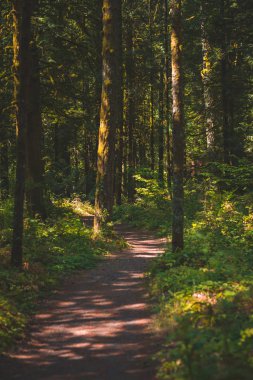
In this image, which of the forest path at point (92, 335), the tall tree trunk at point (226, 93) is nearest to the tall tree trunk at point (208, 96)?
the tall tree trunk at point (226, 93)

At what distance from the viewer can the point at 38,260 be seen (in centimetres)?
1193

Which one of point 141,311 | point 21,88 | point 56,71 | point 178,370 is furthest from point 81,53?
point 178,370

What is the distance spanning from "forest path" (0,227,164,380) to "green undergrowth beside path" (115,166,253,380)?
41 cm

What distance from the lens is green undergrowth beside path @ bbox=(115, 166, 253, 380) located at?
5.04 m

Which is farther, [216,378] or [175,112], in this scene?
[175,112]

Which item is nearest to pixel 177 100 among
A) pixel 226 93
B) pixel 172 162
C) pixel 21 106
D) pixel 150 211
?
pixel 21 106

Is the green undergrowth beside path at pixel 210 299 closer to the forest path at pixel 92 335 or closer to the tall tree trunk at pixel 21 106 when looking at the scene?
the forest path at pixel 92 335

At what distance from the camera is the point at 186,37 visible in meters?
22.2

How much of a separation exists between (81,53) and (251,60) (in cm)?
835

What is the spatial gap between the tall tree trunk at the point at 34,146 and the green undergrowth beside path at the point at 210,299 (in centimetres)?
587

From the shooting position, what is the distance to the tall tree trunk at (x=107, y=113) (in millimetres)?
15945

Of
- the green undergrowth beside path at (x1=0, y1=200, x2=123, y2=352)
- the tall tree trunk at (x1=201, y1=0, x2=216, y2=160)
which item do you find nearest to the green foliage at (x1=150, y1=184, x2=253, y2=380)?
the green undergrowth beside path at (x1=0, y1=200, x2=123, y2=352)

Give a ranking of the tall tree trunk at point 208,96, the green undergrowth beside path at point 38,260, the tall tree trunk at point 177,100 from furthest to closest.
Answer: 1. the tall tree trunk at point 208,96
2. the tall tree trunk at point 177,100
3. the green undergrowth beside path at point 38,260

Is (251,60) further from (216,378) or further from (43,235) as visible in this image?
(216,378)
